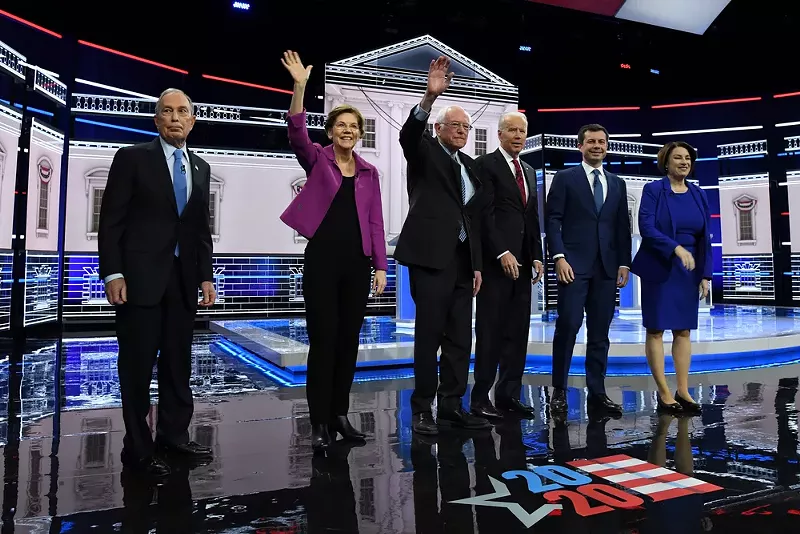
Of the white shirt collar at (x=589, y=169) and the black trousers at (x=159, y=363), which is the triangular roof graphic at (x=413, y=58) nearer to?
the white shirt collar at (x=589, y=169)

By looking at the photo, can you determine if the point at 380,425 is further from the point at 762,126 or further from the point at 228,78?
the point at 762,126

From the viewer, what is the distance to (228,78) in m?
11.9

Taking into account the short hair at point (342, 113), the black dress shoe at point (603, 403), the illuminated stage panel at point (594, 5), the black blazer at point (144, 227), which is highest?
the illuminated stage panel at point (594, 5)

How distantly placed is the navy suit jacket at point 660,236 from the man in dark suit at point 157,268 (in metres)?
2.36

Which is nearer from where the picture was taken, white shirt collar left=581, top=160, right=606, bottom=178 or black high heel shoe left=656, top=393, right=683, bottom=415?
black high heel shoe left=656, top=393, right=683, bottom=415

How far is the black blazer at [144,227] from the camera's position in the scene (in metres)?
2.00

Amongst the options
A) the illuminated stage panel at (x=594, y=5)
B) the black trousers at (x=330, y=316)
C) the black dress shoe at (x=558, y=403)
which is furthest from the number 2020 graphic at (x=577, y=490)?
the illuminated stage panel at (x=594, y=5)

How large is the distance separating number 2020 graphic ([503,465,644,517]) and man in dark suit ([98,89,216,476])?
1275mm

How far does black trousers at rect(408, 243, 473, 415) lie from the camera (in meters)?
2.53

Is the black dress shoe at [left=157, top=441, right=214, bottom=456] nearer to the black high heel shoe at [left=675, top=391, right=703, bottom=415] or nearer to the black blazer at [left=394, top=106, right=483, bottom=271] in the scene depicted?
the black blazer at [left=394, top=106, right=483, bottom=271]

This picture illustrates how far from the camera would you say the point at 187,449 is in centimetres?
217

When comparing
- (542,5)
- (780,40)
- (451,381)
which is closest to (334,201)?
(451,381)

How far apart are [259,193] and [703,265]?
8428 millimetres

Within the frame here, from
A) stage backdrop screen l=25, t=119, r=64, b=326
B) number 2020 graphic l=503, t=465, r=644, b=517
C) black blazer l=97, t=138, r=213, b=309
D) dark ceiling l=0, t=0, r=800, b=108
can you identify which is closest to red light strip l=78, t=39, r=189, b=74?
dark ceiling l=0, t=0, r=800, b=108
